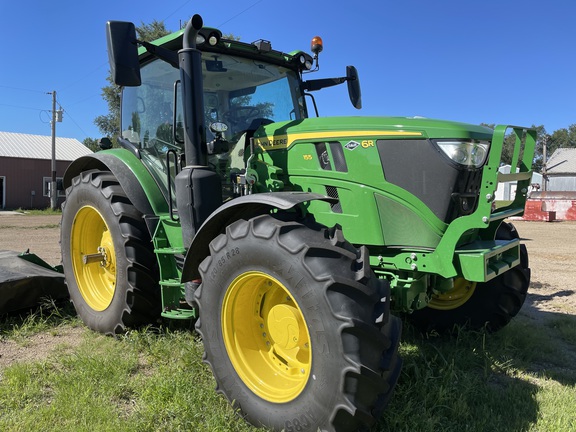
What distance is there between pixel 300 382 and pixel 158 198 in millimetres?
2079

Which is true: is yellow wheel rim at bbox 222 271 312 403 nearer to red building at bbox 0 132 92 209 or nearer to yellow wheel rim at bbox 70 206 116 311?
yellow wheel rim at bbox 70 206 116 311

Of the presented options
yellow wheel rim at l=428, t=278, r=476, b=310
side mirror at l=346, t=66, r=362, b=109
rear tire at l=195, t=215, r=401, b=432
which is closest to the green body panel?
A: rear tire at l=195, t=215, r=401, b=432

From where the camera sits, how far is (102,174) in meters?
4.38

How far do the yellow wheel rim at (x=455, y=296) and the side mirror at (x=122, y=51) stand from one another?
2.89 metres

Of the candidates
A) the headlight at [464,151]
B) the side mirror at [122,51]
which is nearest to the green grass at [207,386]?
the headlight at [464,151]

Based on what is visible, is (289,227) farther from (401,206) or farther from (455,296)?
(455,296)

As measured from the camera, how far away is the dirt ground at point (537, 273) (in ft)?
13.1

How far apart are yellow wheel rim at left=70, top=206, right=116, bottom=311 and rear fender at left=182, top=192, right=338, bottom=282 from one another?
1.55 meters

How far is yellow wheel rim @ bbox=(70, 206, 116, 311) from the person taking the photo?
4.47m

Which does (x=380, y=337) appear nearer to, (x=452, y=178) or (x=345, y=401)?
(x=345, y=401)

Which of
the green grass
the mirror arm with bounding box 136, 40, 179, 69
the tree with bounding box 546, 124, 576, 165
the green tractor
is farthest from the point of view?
the tree with bounding box 546, 124, 576, 165

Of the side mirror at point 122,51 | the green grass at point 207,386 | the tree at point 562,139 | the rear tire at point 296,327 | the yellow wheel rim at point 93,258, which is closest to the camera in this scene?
the rear tire at point 296,327

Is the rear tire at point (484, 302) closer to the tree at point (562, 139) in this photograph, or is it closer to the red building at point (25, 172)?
the red building at point (25, 172)

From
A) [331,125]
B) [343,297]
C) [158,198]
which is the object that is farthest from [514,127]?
[158,198]
